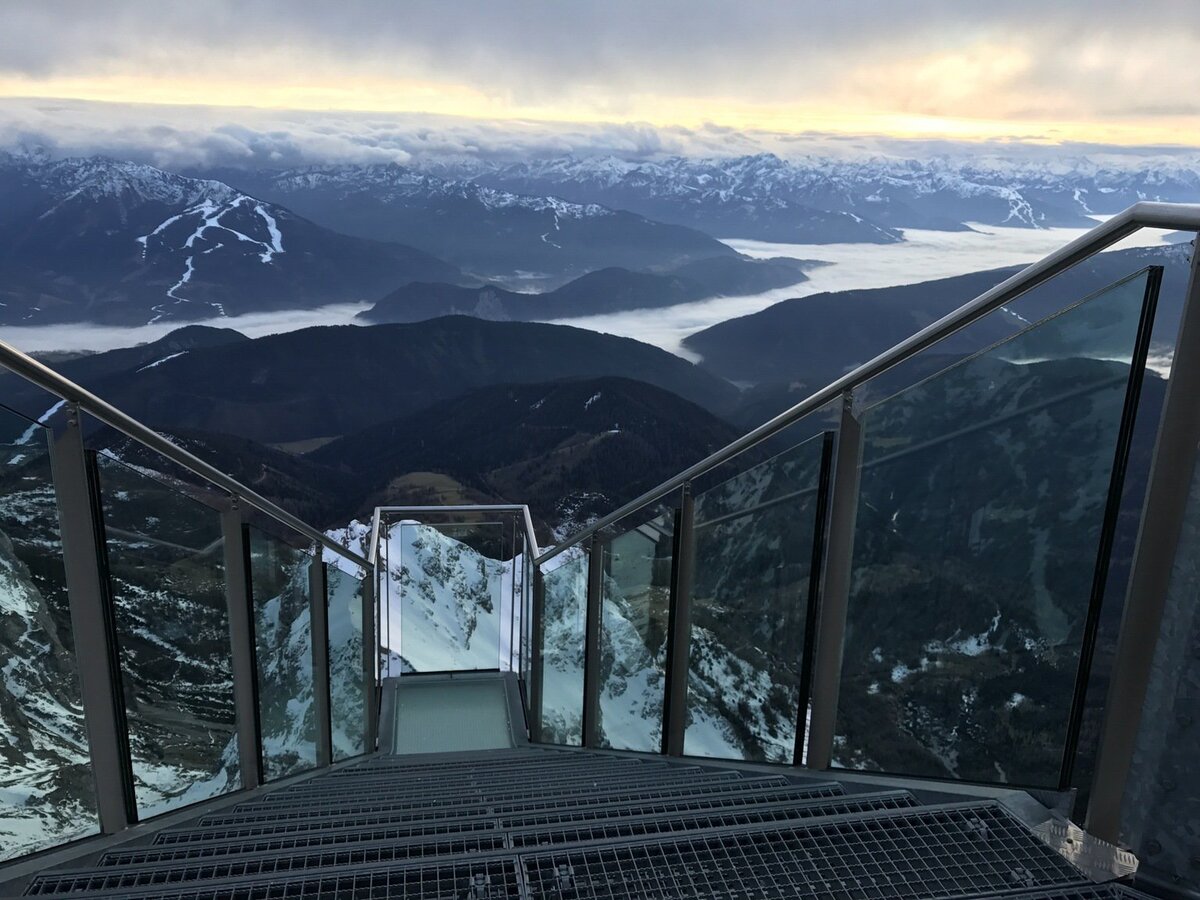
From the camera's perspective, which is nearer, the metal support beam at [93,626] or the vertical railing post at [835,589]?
the metal support beam at [93,626]

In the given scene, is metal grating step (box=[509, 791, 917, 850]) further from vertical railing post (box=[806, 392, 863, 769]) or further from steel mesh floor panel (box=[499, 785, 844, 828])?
vertical railing post (box=[806, 392, 863, 769])

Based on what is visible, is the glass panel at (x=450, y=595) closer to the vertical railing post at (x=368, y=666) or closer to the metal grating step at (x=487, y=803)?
the vertical railing post at (x=368, y=666)

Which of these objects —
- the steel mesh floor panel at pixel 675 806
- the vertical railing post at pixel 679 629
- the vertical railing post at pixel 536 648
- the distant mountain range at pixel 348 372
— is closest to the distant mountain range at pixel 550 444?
the distant mountain range at pixel 348 372

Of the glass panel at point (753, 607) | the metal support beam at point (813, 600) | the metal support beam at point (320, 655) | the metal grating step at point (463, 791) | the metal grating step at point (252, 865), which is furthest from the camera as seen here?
the metal support beam at point (320, 655)

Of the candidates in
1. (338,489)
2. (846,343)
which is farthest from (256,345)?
(846,343)

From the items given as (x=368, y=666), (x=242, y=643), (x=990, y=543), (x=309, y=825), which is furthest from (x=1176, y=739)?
(x=368, y=666)

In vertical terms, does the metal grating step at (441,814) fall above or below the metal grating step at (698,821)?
below
